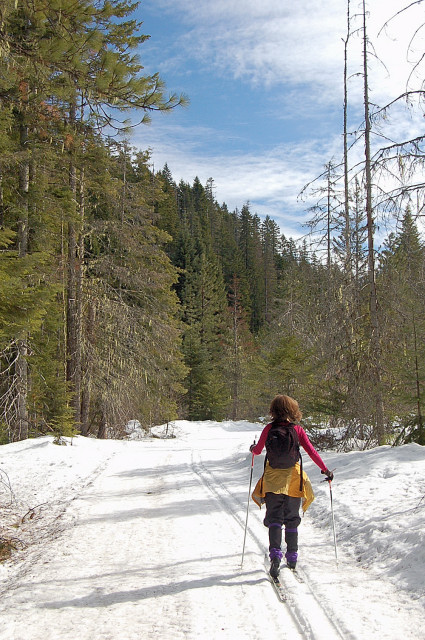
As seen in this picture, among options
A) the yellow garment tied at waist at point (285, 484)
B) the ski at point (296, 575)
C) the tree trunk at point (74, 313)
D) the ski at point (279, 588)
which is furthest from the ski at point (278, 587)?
the tree trunk at point (74, 313)

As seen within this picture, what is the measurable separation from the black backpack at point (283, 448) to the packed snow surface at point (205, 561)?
1093 millimetres

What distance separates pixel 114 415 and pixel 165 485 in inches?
411

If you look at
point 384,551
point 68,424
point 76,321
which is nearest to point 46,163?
point 76,321

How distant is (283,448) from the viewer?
4664 millimetres

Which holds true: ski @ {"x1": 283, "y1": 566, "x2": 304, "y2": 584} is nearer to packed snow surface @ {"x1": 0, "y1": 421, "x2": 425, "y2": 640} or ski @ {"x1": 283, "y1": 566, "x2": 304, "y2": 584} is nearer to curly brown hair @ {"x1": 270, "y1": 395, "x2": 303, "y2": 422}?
packed snow surface @ {"x1": 0, "y1": 421, "x2": 425, "y2": 640}

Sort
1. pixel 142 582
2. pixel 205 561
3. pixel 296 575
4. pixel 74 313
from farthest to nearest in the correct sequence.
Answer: pixel 74 313, pixel 205 561, pixel 296 575, pixel 142 582

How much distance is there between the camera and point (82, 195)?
56.7 feet

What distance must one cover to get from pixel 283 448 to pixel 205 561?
1.57 meters

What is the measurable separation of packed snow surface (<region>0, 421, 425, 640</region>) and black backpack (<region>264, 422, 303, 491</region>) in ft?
3.59

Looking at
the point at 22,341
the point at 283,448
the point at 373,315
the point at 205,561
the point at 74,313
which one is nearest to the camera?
the point at 283,448

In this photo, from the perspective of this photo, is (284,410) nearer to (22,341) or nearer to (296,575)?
(296,575)

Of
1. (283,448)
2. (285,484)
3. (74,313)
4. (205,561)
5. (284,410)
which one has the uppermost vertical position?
(74,313)

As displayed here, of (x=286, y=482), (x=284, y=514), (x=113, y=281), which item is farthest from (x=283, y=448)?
(x=113, y=281)

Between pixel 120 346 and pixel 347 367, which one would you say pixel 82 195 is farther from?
pixel 347 367
